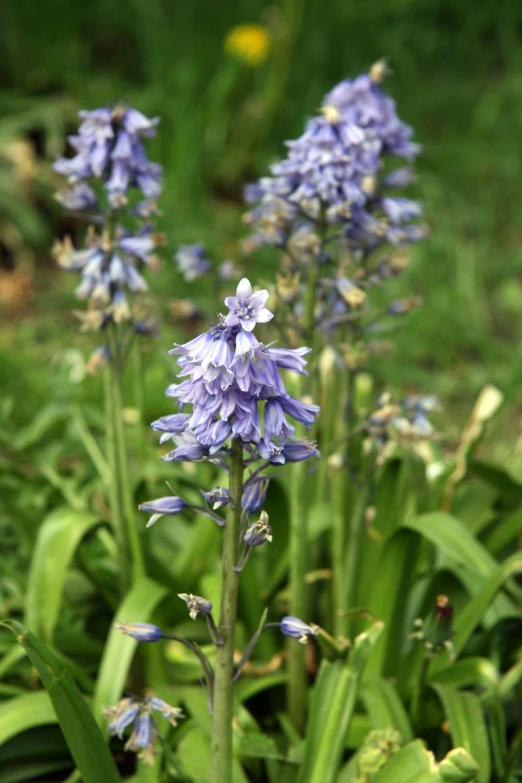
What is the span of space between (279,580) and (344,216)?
1.47 metres

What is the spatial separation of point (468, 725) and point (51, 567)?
5.12 feet

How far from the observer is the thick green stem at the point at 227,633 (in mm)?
2418

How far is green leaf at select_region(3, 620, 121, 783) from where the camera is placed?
2.61m

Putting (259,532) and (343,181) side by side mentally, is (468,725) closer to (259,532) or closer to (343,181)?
(259,532)

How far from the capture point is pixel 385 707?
10.7 feet

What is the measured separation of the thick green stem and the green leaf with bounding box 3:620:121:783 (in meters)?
0.33

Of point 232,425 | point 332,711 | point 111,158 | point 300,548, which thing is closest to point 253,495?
point 232,425

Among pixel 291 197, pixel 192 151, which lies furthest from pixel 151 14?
pixel 291 197

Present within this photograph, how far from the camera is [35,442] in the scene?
16.7 feet

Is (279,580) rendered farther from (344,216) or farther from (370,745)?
(344,216)

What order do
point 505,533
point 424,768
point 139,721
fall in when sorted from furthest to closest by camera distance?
point 505,533, point 139,721, point 424,768

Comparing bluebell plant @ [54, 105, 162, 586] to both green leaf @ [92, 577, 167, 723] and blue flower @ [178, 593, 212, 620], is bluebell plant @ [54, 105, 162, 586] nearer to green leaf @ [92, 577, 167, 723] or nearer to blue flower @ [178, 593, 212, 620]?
green leaf @ [92, 577, 167, 723]

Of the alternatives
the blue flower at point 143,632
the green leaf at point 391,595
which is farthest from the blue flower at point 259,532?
the green leaf at point 391,595

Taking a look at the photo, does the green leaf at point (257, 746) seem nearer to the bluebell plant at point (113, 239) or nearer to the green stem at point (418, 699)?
the green stem at point (418, 699)
